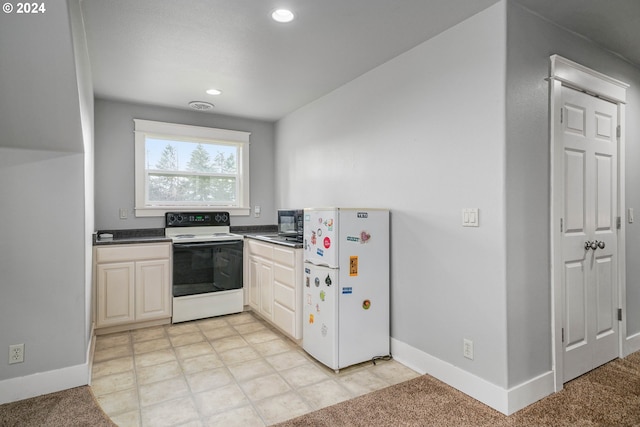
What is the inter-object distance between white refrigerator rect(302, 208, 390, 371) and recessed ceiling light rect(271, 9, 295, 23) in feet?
4.40

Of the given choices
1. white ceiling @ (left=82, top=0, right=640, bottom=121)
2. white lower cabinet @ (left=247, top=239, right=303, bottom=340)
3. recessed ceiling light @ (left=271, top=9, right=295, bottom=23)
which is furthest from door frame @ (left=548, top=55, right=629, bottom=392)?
white lower cabinet @ (left=247, top=239, right=303, bottom=340)

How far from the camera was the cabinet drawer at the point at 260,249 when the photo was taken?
3576 millimetres

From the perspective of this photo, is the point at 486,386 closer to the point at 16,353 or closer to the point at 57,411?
the point at 57,411

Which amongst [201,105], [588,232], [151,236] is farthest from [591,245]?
[151,236]

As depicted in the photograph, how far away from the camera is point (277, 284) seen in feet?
11.2

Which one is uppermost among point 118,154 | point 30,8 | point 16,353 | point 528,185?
point 30,8

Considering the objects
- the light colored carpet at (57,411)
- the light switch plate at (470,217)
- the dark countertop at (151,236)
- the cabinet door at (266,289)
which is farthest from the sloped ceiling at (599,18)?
the light colored carpet at (57,411)

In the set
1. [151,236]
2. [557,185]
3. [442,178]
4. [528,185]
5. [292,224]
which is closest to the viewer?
[528,185]

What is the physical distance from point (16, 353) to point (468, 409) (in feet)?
9.63

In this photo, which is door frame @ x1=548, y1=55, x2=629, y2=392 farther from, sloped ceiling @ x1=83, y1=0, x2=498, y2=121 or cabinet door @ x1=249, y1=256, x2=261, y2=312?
cabinet door @ x1=249, y1=256, x2=261, y2=312

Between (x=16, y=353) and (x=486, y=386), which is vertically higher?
(x=16, y=353)

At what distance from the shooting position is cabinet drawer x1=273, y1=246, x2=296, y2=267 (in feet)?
10.2

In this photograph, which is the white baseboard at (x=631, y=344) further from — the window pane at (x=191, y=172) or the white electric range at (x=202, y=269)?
the window pane at (x=191, y=172)

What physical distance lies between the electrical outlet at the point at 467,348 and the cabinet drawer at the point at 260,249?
199 cm
